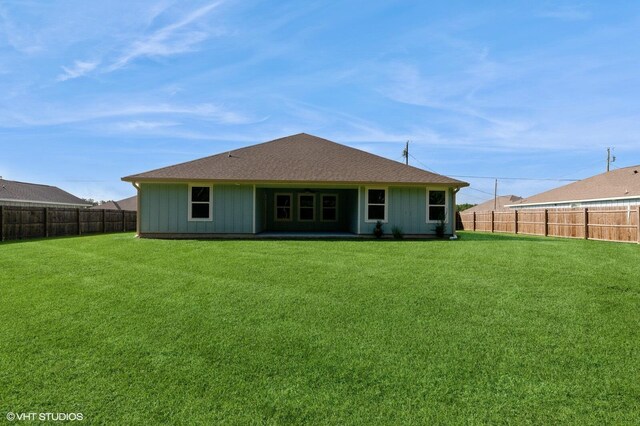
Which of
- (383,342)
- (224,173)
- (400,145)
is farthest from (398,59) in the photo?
(400,145)

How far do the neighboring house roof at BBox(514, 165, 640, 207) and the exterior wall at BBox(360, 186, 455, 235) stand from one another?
13.9m

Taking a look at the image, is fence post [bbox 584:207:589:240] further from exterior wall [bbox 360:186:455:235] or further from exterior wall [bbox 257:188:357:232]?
exterior wall [bbox 257:188:357:232]

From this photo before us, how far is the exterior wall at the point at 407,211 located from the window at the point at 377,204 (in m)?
0.16

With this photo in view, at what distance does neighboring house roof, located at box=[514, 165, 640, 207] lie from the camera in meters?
22.7

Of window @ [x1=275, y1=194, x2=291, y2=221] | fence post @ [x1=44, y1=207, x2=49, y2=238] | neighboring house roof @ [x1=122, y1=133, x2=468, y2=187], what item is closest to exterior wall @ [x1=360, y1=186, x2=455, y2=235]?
neighboring house roof @ [x1=122, y1=133, x2=468, y2=187]

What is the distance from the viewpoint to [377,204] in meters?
15.5

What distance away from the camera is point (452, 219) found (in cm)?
1584

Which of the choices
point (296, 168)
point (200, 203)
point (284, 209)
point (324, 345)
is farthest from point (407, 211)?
point (324, 345)

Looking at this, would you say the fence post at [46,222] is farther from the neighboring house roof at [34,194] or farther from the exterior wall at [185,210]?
the neighboring house roof at [34,194]

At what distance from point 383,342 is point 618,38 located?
12810 millimetres

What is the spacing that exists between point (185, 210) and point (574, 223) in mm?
17709

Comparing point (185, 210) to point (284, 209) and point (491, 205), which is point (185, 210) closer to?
point (284, 209)

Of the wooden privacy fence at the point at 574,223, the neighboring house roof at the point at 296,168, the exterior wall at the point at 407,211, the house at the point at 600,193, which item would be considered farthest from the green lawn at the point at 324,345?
the house at the point at 600,193

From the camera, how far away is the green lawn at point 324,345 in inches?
131
